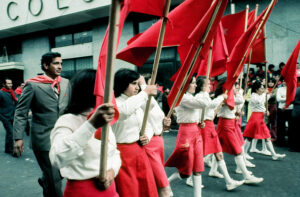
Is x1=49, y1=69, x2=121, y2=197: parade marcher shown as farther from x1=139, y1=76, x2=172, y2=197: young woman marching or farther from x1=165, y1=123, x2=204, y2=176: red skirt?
x1=165, y1=123, x2=204, y2=176: red skirt

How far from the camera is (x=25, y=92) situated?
2982 millimetres

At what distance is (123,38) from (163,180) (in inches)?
467

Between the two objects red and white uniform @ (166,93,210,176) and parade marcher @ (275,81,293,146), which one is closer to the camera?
red and white uniform @ (166,93,210,176)

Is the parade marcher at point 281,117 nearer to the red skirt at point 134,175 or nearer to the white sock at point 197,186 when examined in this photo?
the white sock at point 197,186

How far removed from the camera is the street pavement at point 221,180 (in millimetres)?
3969

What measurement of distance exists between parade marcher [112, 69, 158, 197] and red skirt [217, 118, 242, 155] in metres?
2.38

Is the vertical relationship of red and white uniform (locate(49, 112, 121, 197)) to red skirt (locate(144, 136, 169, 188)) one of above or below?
above

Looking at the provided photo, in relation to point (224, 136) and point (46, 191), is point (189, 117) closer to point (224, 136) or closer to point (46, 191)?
point (224, 136)

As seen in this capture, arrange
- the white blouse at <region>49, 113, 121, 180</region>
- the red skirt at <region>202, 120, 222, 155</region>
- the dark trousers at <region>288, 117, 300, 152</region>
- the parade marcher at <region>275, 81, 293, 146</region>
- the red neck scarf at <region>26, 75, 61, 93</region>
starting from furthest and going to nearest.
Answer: the parade marcher at <region>275, 81, 293, 146</region> → the dark trousers at <region>288, 117, 300, 152</region> → the red skirt at <region>202, 120, 222, 155</region> → the red neck scarf at <region>26, 75, 61, 93</region> → the white blouse at <region>49, 113, 121, 180</region>

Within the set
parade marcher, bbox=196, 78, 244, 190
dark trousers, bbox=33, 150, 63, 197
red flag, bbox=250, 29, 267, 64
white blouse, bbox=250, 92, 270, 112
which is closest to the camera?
dark trousers, bbox=33, 150, 63, 197

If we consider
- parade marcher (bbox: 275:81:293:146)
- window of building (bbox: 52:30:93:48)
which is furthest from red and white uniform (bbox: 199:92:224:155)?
window of building (bbox: 52:30:93:48)

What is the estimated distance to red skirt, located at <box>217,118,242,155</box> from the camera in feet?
14.8

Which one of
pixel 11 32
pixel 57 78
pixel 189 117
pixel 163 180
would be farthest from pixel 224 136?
pixel 11 32

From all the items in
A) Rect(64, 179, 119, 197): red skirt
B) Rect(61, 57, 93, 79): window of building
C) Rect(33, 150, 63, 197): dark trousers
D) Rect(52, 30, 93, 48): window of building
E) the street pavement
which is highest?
Rect(52, 30, 93, 48): window of building
